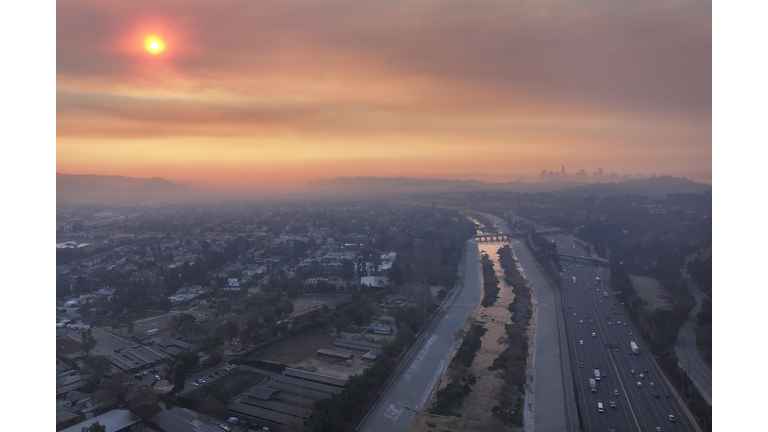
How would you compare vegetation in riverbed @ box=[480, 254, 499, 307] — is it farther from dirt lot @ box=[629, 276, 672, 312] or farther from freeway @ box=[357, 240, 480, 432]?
dirt lot @ box=[629, 276, 672, 312]

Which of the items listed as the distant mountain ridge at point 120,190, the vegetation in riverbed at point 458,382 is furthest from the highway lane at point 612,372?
the distant mountain ridge at point 120,190

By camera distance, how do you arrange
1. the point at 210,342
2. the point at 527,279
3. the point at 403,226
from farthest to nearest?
the point at 403,226 < the point at 527,279 < the point at 210,342

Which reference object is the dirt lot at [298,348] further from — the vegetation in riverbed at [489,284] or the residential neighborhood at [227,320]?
the vegetation in riverbed at [489,284]

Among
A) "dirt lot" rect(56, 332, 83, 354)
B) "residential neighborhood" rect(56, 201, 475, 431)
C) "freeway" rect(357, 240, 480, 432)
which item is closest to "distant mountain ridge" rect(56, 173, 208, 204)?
"residential neighborhood" rect(56, 201, 475, 431)

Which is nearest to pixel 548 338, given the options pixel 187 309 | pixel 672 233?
pixel 187 309

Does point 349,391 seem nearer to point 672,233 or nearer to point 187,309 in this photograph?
point 187,309

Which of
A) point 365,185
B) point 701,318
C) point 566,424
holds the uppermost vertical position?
point 365,185
